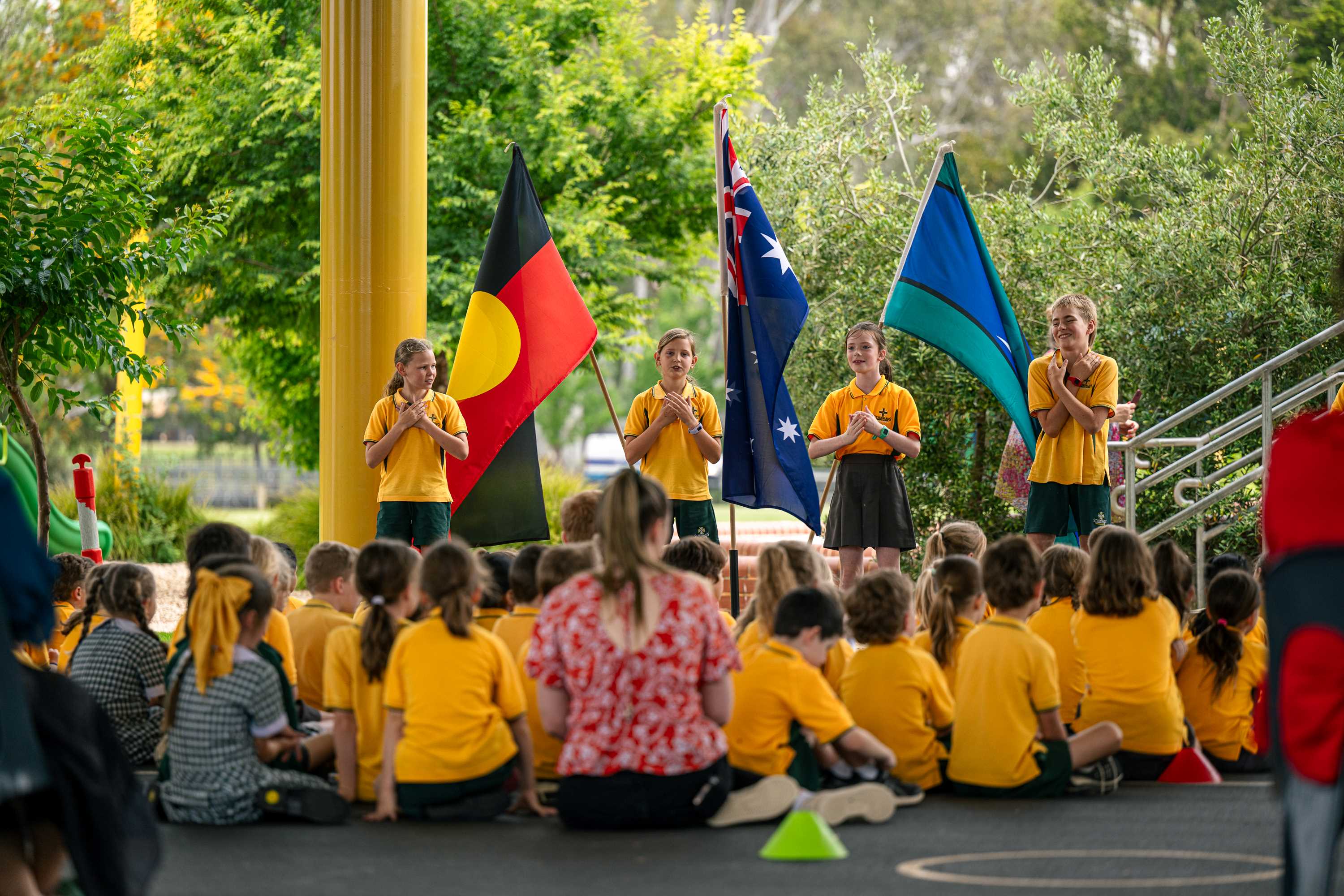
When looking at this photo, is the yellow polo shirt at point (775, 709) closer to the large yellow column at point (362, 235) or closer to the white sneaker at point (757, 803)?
the white sneaker at point (757, 803)

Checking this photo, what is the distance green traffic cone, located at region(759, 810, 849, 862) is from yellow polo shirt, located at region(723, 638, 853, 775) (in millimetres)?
514

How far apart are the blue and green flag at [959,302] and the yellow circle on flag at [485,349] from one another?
2114 mm

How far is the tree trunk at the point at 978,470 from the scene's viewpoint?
11523 millimetres

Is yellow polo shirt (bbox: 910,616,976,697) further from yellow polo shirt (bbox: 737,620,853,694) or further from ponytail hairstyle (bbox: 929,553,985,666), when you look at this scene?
yellow polo shirt (bbox: 737,620,853,694)

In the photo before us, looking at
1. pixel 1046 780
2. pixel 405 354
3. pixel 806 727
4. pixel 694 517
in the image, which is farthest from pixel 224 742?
pixel 694 517

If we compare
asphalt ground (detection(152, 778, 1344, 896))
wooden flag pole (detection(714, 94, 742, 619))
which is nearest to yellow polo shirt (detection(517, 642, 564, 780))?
asphalt ground (detection(152, 778, 1344, 896))

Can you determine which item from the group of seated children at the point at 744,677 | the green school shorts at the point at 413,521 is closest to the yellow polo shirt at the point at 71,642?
the group of seated children at the point at 744,677

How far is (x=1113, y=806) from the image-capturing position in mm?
5512

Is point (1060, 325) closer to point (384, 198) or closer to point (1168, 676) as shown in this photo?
point (1168, 676)

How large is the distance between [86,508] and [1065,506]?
18.8ft

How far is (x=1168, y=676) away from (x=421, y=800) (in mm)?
2907

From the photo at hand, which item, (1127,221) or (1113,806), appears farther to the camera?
(1127,221)

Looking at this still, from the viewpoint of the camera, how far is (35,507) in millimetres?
12211

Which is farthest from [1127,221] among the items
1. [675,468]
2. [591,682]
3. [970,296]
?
[591,682]
